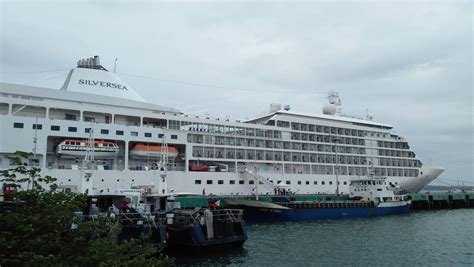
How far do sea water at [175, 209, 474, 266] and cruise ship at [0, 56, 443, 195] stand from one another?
8286mm

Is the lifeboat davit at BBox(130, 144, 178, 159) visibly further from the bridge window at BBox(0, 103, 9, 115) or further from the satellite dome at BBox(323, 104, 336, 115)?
the satellite dome at BBox(323, 104, 336, 115)

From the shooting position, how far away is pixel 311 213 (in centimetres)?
3891

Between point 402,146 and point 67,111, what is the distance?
49362mm

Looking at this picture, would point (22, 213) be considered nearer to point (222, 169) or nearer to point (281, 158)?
point (222, 169)

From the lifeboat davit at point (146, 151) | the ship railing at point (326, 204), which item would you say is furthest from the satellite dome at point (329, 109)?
the lifeboat davit at point (146, 151)

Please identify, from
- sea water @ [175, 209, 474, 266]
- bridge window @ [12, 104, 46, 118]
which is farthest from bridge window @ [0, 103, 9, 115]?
sea water @ [175, 209, 474, 266]

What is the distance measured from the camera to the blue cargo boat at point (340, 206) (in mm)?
35438

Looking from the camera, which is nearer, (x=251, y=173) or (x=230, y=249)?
(x=230, y=249)

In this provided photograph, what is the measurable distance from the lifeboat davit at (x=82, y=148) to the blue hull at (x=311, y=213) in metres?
13.7

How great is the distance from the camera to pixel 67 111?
1433 inches

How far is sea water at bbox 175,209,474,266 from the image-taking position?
19288 millimetres

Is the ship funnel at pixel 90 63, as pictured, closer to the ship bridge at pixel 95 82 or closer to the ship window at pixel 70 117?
the ship bridge at pixel 95 82

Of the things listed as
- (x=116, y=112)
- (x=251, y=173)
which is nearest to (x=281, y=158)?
(x=251, y=173)

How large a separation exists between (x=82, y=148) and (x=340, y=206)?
27266 millimetres
